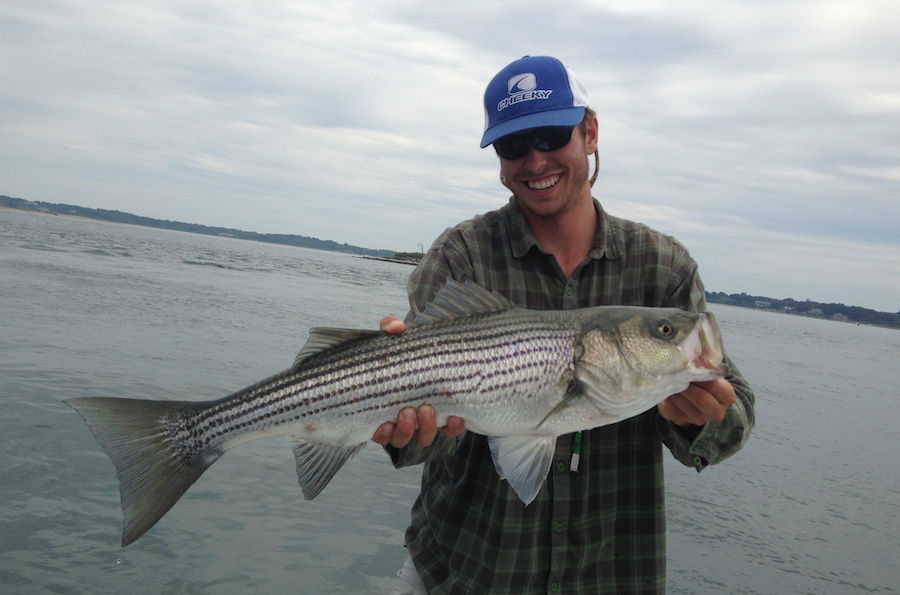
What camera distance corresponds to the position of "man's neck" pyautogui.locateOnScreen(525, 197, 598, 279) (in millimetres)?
3574

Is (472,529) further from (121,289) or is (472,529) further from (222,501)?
(121,289)

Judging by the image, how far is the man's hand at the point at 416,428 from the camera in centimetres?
306

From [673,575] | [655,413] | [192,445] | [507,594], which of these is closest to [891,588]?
[673,575]

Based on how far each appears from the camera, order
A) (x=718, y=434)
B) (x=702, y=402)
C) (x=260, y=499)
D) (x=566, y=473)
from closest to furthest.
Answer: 1. (x=702, y=402)
2. (x=718, y=434)
3. (x=566, y=473)
4. (x=260, y=499)

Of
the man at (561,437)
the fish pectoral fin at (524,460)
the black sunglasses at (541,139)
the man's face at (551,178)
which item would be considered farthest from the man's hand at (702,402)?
the black sunglasses at (541,139)

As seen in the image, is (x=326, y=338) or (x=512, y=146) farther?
(x=512, y=146)

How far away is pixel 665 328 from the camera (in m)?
3.07

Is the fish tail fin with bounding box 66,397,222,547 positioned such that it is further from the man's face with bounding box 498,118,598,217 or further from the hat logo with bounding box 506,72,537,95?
the hat logo with bounding box 506,72,537,95

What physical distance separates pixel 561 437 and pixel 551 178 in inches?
57.7

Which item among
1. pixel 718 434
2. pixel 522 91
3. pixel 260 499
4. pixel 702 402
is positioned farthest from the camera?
pixel 260 499

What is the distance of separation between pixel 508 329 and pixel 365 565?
4.02m

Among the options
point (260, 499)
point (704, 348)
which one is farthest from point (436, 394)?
point (260, 499)

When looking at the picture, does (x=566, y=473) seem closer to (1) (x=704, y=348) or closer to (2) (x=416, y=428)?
(2) (x=416, y=428)

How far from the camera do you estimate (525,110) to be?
3.52 meters
